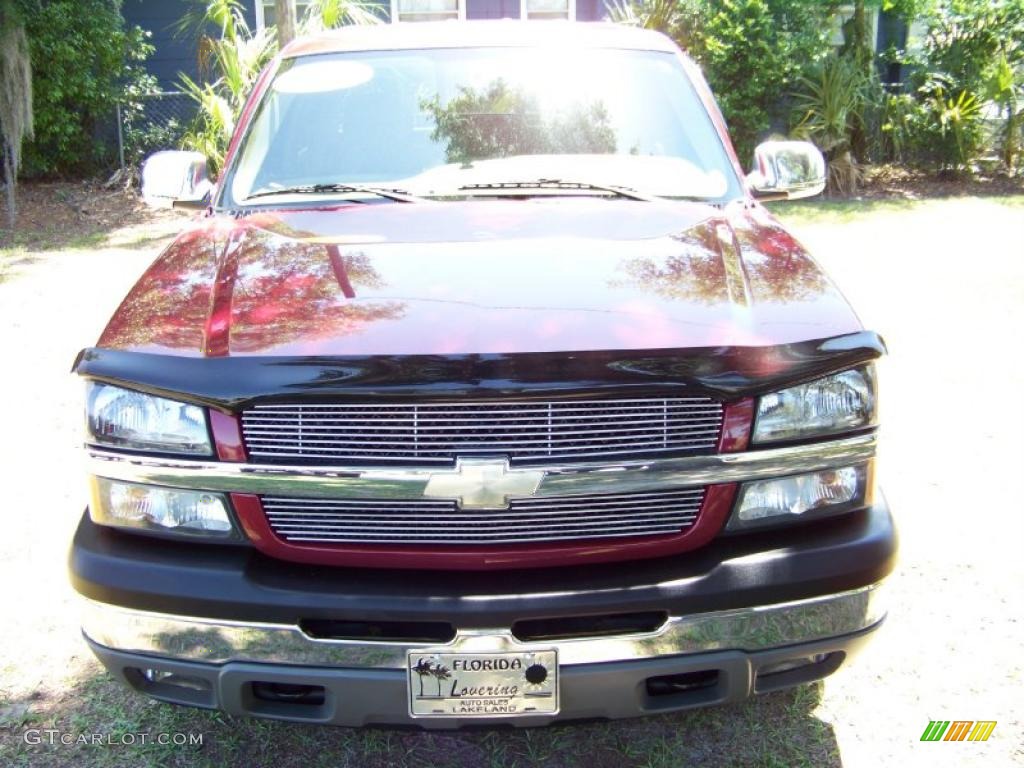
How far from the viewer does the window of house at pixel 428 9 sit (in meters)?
14.9

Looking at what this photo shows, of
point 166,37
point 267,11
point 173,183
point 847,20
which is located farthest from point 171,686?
point 267,11

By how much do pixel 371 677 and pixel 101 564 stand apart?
26.2 inches

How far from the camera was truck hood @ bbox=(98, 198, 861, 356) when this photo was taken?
2.29 m

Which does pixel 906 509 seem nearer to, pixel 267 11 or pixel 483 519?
pixel 483 519

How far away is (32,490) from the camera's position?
4469 mm

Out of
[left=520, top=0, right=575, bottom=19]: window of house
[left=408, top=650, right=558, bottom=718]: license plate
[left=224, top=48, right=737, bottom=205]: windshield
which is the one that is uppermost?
[left=520, top=0, right=575, bottom=19]: window of house

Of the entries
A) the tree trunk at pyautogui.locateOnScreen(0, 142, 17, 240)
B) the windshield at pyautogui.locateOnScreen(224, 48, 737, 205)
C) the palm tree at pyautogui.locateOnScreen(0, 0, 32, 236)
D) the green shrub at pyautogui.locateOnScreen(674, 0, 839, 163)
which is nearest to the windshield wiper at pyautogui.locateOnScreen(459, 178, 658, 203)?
the windshield at pyautogui.locateOnScreen(224, 48, 737, 205)

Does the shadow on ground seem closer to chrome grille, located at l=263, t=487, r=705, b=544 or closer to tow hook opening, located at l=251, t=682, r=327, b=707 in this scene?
tow hook opening, located at l=251, t=682, r=327, b=707

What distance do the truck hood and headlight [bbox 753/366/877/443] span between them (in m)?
0.11

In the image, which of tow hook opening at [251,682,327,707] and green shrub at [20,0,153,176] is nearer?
tow hook opening at [251,682,327,707]

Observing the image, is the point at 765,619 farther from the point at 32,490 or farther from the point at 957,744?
the point at 32,490

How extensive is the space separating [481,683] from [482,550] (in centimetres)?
28

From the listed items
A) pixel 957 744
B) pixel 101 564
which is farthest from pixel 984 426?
pixel 101 564

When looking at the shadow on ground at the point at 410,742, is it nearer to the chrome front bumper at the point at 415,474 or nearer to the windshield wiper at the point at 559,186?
the chrome front bumper at the point at 415,474
